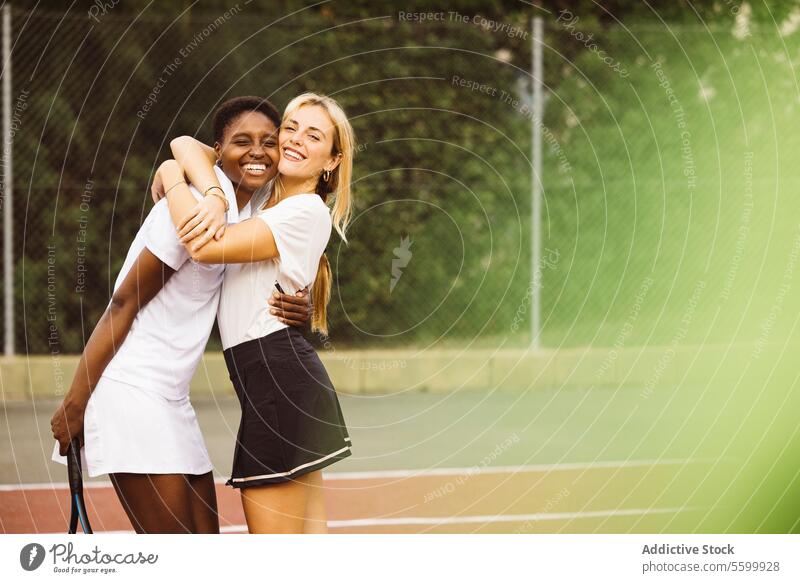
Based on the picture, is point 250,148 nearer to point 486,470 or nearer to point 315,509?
point 315,509

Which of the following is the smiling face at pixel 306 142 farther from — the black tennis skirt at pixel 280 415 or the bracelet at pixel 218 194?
the black tennis skirt at pixel 280 415

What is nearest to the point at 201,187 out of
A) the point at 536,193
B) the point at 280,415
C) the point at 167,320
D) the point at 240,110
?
the point at 240,110

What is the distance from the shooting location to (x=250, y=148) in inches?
148

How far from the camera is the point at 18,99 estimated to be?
Result: 9.73m

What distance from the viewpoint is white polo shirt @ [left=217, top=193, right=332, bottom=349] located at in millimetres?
3639

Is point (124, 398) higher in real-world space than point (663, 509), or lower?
higher

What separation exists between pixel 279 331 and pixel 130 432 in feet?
1.76

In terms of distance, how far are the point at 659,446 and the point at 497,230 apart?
9.11 feet

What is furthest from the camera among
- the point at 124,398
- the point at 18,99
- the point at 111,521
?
the point at 18,99

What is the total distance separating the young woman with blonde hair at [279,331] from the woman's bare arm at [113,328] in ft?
0.49

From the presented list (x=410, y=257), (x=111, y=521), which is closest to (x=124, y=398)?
(x=111, y=521)

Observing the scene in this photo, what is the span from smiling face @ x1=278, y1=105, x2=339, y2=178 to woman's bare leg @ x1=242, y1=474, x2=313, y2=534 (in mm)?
962

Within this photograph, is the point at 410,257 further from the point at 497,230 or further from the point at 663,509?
the point at 663,509

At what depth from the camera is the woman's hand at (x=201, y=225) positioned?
3.50 m
